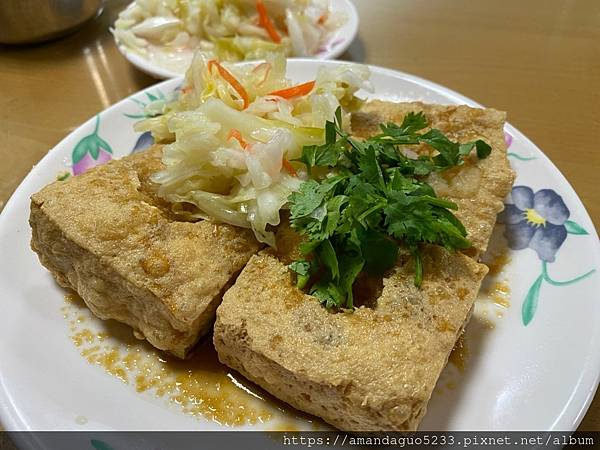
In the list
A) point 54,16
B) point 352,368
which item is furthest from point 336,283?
point 54,16

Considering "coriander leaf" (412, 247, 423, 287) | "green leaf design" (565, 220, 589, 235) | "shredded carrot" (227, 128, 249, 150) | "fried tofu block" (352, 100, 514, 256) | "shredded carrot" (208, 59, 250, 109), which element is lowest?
"green leaf design" (565, 220, 589, 235)

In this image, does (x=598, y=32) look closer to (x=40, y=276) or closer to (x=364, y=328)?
(x=364, y=328)

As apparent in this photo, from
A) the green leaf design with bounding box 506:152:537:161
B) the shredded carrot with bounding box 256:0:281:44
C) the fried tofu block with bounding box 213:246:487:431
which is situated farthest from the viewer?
the shredded carrot with bounding box 256:0:281:44

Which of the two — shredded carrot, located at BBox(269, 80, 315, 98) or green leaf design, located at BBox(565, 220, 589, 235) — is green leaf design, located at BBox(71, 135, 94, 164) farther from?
green leaf design, located at BBox(565, 220, 589, 235)

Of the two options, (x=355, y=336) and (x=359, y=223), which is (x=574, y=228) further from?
(x=355, y=336)

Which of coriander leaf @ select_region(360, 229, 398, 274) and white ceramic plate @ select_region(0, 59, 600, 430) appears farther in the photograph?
coriander leaf @ select_region(360, 229, 398, 274)

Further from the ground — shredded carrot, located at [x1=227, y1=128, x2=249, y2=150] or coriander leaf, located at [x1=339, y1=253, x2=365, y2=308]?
shredded carrot, located at [x1=227, y1=128, x2=249, y2=150]

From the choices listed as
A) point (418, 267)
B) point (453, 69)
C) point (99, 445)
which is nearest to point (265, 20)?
point (453, 69)

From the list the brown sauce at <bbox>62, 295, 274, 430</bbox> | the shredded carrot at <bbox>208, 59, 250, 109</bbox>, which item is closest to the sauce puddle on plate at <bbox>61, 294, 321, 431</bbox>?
the brown sauce at <bbox>62, 295, 274, 430</bbox>
